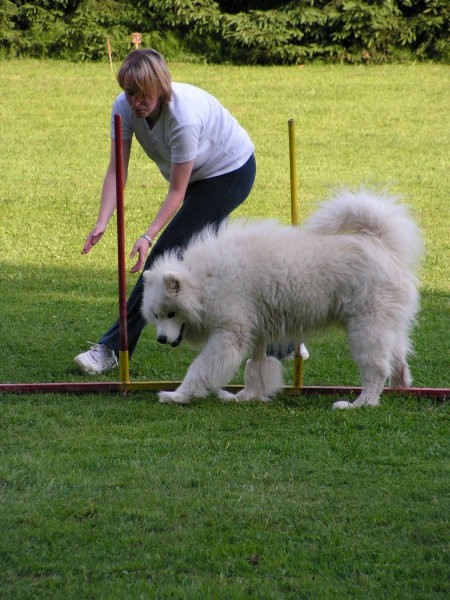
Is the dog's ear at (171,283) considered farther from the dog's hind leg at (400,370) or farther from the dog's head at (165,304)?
the dog's hind leg at (400,370)

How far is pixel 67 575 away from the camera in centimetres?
381

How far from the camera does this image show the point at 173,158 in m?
6.20

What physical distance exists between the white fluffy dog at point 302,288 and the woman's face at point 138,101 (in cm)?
85

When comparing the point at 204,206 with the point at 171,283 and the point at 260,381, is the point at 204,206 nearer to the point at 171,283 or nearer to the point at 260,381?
the point at 171,283

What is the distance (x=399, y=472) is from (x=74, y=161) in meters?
12.5

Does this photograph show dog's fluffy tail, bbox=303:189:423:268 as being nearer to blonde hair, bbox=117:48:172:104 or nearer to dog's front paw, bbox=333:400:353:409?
dog's front paw, bbox=333:400:353:409

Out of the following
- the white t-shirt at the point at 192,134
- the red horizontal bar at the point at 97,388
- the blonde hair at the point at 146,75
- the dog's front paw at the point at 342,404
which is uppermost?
the blonde hair at the point at 146,75

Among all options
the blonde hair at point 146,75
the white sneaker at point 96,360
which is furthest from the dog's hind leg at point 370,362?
the blonde hair at point 146,75

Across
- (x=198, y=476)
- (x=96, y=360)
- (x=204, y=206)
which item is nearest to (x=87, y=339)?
(x=96, y=360)

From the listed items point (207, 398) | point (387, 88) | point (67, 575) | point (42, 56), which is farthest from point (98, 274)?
point (42, 56)

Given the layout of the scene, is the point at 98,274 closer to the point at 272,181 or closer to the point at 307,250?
the point at 307,250

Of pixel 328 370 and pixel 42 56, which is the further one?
pixel 42 56

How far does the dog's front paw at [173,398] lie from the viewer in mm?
6133

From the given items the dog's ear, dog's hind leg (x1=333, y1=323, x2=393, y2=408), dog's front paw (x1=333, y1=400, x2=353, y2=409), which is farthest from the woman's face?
dog's front paw (x1=333, y1=400, x2=353, y2=409)
